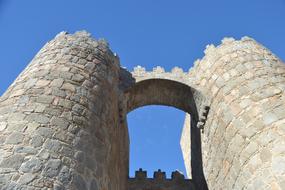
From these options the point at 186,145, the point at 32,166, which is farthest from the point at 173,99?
the point at 32,166

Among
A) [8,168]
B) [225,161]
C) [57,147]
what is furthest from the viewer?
[225,161]

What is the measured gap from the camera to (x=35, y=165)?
485 cm

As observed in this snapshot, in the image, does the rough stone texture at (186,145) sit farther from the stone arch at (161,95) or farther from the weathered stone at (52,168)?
the weathered stone at (52,168)

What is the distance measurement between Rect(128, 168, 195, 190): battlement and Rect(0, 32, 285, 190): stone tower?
0.08 m

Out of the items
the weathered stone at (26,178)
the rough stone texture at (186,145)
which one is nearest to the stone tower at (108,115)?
the weathered stone at (26,178)

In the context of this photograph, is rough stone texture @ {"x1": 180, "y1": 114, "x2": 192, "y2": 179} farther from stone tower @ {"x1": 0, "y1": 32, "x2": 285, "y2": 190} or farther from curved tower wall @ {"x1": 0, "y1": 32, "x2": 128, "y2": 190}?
curved tower wall @ {"x1": 0, "y1": 32, "x2": 128, "y2": 190}

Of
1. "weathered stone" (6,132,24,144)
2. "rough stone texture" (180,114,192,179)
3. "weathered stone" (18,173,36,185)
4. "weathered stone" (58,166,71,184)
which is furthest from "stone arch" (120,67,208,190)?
"weathered stone" (18,173,36,185)

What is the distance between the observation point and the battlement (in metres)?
10.2

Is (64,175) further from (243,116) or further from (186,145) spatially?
(186,145)

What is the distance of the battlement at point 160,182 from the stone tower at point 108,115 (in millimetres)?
76

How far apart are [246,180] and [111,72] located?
3.68 m

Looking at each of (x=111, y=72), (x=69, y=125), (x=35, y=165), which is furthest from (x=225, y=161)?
(x=35, y=165)

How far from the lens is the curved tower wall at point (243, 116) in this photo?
20.6 ft

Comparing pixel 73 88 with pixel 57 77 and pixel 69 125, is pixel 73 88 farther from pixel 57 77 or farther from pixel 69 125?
pixel 69 125
